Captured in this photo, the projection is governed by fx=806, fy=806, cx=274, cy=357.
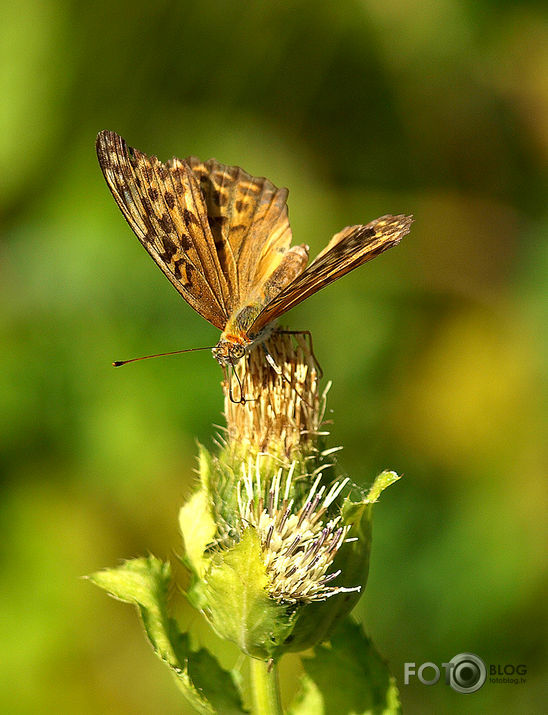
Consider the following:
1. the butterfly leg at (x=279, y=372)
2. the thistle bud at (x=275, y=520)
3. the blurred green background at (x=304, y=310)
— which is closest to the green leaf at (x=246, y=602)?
the thistle bud at (x=275, y=520)

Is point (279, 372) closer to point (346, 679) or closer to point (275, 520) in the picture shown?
point (275, 520)

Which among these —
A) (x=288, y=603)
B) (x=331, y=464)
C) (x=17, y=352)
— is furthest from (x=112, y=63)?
(x=288, y=603)

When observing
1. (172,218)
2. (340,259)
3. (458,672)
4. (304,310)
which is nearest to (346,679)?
(458,672)

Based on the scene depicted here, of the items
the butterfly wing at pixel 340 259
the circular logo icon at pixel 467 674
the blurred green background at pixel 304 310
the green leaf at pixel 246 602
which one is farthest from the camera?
the blurred green background at pixel 304 310

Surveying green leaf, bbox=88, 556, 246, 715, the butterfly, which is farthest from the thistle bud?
the butterfly

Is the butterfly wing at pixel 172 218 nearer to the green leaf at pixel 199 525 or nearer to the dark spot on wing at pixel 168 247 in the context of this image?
the dark spot on wing at pixel 168 247

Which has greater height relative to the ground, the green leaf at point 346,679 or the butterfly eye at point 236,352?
the butterfly eye at point 236,352
